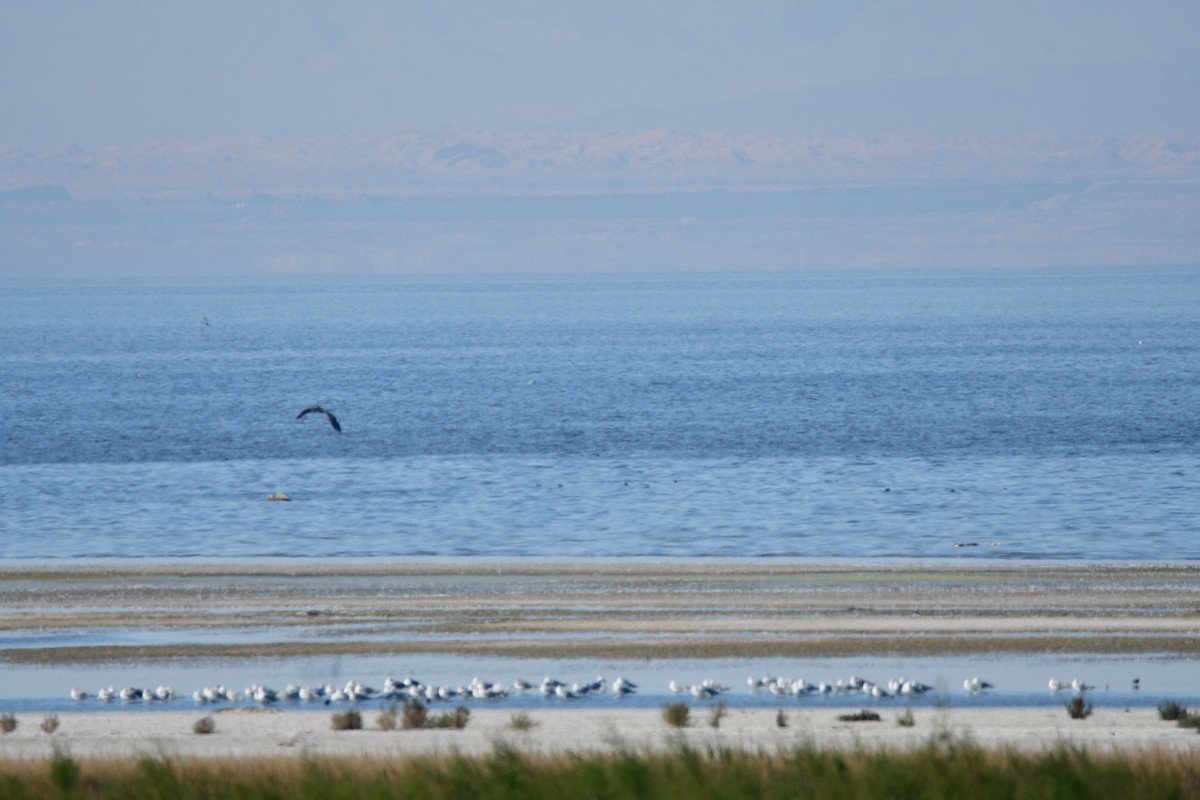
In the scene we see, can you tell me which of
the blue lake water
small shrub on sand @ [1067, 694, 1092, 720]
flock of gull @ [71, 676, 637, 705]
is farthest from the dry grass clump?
the blue lake water

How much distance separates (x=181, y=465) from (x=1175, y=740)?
41674mm

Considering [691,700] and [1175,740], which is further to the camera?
[691,700]

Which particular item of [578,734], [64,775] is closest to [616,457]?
[578,734]

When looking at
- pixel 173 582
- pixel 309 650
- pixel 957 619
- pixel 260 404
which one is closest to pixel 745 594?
pixel 957 619

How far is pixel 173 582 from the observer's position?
32.2 meters

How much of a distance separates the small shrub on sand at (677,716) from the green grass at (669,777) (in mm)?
3094

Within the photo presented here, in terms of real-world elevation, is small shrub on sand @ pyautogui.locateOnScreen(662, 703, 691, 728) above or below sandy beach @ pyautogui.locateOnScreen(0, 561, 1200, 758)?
above

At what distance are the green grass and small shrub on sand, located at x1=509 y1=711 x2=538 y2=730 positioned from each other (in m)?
2.53

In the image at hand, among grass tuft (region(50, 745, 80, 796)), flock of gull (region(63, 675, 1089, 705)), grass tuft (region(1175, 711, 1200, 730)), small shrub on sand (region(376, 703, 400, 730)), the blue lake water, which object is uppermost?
grass tuft (region(50, 745, 80, 796))

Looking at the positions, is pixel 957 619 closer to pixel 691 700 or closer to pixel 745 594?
pixel 745 594

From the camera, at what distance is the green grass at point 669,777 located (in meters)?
15.4

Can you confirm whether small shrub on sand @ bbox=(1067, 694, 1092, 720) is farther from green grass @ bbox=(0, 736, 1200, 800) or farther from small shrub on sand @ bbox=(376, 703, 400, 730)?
small shrub on sand @ bbox=(376, 703, 400, 730)

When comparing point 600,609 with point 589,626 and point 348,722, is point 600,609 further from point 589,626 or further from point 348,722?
point 348,722

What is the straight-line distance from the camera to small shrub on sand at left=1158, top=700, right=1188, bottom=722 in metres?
19.5
